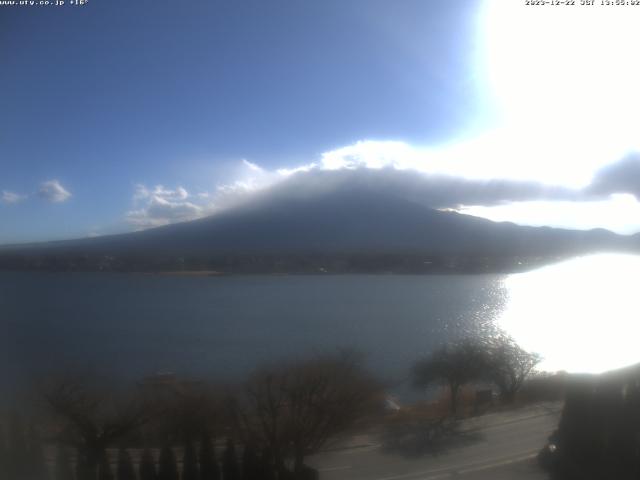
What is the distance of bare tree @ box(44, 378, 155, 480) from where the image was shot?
8.23ft

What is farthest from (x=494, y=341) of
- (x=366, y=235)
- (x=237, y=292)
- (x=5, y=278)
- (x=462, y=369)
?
(x=5, y=278)

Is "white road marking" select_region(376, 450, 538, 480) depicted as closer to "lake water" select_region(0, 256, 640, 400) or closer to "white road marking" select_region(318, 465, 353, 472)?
"white road marking" select_region(318, 465, 353, 472)

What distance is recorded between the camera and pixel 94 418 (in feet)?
8.37

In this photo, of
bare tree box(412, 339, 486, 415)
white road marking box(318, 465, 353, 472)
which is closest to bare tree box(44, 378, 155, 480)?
white road marking box(318, 465, 353, 472)

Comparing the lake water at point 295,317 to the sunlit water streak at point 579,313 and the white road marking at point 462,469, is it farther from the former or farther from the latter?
the white road marking at point 462,469

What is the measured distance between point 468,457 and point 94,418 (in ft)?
6.88

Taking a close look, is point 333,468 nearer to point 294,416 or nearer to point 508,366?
point 294,416

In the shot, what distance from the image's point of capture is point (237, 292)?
149 inches

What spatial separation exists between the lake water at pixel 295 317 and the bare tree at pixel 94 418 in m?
0.27

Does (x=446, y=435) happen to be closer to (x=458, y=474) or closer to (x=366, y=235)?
(x=458, y=474)

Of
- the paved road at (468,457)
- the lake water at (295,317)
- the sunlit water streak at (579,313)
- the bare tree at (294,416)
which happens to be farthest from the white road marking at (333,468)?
the sunlit water streak at (579,313)

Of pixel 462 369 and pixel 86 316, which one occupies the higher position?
pixel 86 316

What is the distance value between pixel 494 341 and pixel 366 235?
4.28ft

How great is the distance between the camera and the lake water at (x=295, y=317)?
296cm
